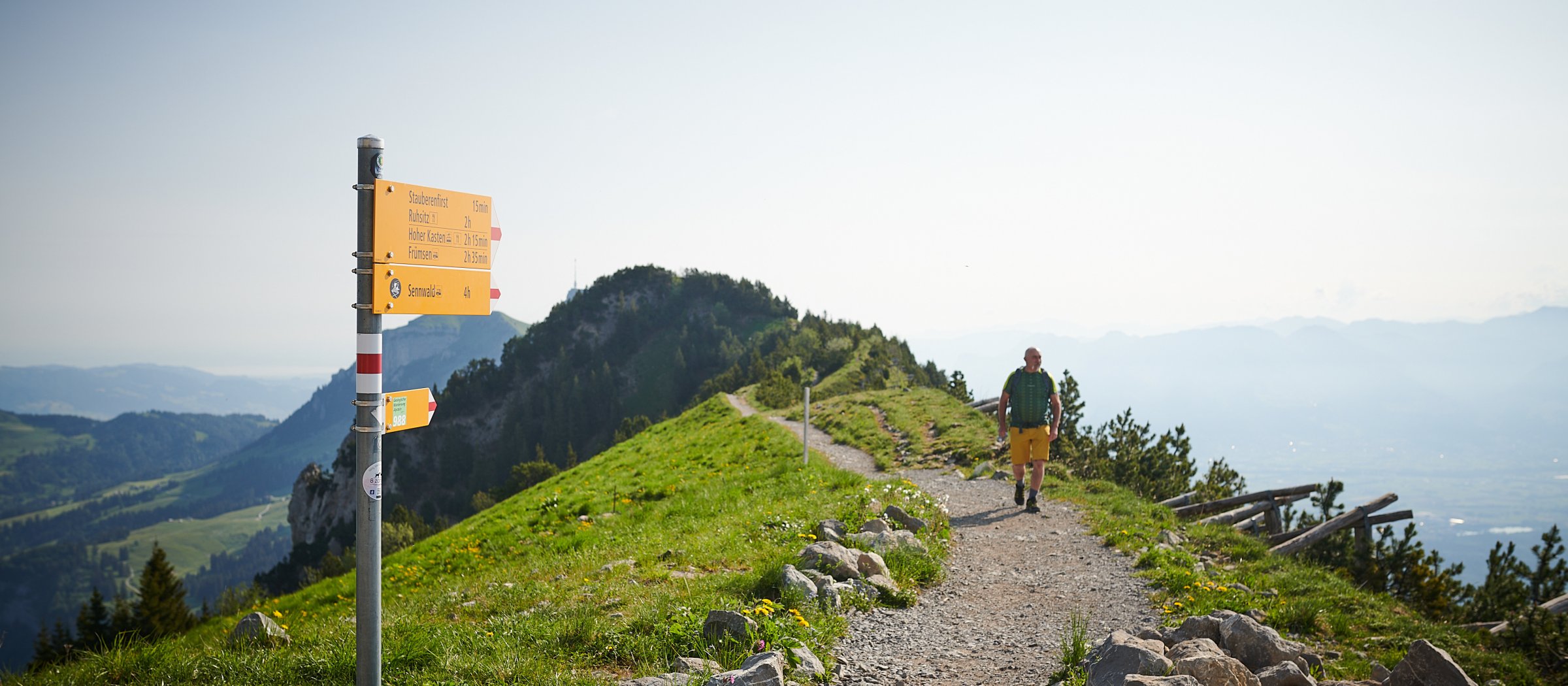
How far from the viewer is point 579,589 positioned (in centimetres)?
892

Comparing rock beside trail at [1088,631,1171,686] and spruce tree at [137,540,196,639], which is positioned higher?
rock beside trail at [1088,631,1171,686]

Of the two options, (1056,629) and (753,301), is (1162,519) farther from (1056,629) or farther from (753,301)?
(753,301)

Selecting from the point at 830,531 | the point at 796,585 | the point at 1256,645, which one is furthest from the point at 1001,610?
the point at 1256,645

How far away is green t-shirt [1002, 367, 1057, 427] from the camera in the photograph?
13.1 m

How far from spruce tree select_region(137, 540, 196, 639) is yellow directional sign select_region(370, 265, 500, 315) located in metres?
54.5

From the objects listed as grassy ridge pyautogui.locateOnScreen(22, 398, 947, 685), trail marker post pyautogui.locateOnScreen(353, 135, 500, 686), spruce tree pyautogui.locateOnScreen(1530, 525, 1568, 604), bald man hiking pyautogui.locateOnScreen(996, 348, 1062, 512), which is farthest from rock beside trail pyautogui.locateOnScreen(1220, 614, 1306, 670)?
spruce tree pyautogui.locateOnScreen(1530, 525, 1568, 604)

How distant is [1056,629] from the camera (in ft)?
25.6

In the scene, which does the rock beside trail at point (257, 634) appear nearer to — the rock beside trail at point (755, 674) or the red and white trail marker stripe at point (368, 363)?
the red and white trail marker stripe at point (368, 363)

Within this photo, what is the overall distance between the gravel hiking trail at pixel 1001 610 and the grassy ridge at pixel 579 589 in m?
0.48

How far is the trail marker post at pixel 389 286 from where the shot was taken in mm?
4570

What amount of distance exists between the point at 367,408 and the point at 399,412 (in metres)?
0.22

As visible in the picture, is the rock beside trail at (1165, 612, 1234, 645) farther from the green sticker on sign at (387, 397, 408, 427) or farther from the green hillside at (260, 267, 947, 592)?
the green hillside at (260, 267, 947, 592)

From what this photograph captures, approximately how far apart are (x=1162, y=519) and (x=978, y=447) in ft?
23.8

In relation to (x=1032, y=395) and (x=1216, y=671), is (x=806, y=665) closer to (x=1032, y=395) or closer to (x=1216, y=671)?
(x=1216, y=671)
